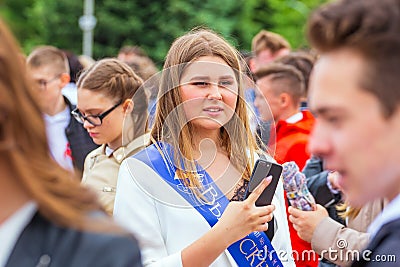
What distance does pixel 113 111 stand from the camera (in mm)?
4824

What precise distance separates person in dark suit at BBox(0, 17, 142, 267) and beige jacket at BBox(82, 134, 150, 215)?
7.71ft

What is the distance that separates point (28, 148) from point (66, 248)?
25 cm

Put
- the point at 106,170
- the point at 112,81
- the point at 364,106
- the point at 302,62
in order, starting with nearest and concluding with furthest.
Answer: the point at 364,106
the point at 106,170
the point at 112,81
the point at 302,62

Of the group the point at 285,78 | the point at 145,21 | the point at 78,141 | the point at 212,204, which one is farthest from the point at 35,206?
the point at 145,21

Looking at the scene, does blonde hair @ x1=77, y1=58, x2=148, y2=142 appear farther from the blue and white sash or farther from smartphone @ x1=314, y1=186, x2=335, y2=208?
the blue and white sash

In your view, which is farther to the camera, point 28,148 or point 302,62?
point 302,62

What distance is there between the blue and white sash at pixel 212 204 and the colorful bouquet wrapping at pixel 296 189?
0.50 metres

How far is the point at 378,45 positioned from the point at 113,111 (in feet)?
10.5

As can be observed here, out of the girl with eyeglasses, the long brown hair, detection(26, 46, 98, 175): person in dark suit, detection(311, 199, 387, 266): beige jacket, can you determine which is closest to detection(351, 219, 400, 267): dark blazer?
the long brown hair

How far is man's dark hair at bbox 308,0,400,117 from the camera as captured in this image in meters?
1.74

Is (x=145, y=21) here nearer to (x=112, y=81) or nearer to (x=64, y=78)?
(x=64, y=78)

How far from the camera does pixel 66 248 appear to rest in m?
1.76

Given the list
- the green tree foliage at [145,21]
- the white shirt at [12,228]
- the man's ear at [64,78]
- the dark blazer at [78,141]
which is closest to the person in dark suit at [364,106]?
the white shirt at [12,228]

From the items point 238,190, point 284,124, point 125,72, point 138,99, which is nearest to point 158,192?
point 238,190
